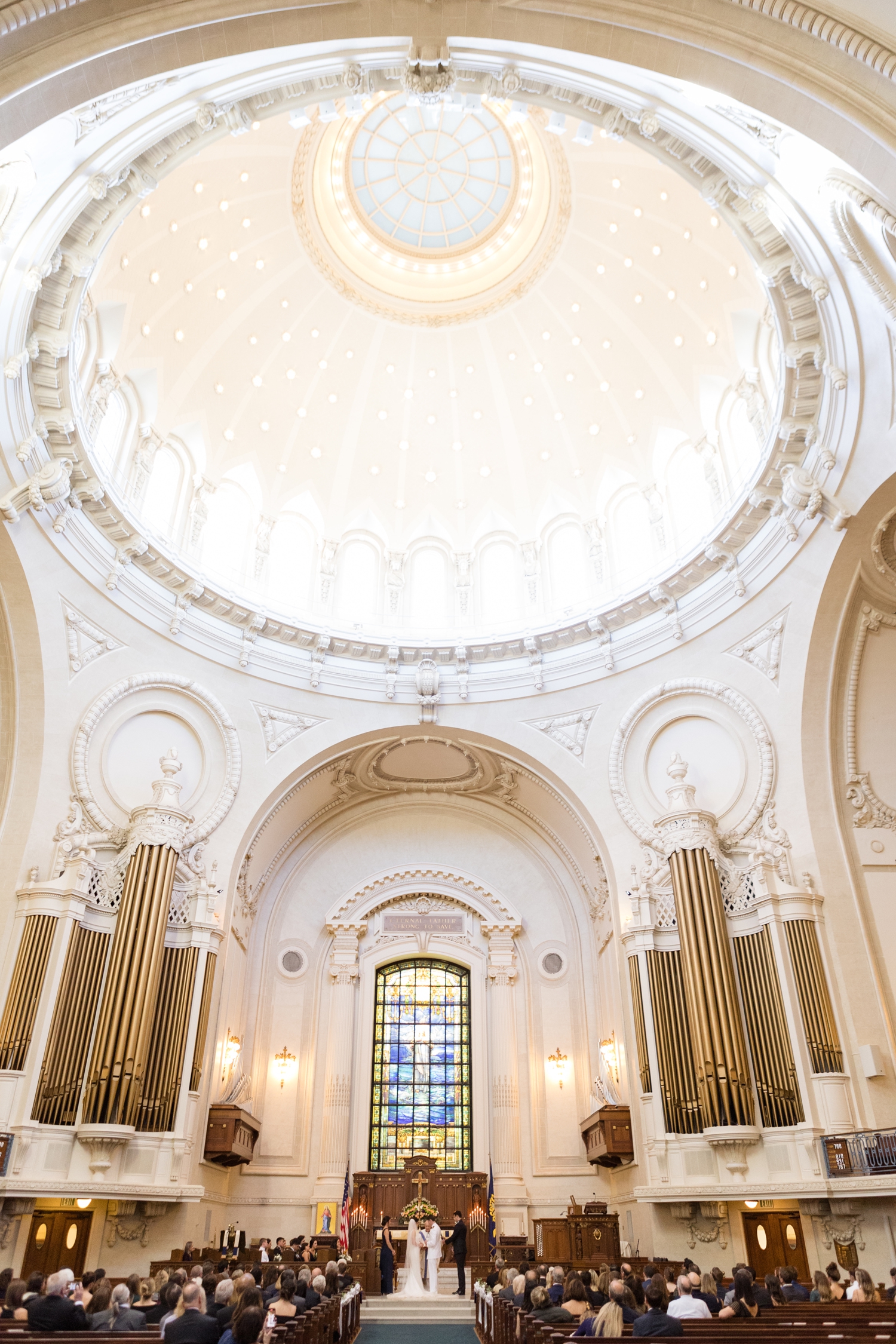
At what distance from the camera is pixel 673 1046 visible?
17.2 metres

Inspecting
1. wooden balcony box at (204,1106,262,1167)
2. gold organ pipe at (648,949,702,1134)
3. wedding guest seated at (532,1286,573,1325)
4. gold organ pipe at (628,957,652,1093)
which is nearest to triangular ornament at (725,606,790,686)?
gold organ pipe at (648,949,702,1134)

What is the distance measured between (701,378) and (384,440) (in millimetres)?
8477

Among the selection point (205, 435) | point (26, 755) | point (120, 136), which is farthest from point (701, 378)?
point (26, 755)

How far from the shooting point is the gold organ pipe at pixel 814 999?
1552 cm

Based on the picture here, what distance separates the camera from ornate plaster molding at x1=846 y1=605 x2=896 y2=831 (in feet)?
57.1

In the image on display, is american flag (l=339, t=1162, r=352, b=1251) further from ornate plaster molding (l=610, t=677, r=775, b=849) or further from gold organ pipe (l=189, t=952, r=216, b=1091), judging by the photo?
ornate plaster molding (l=610, t=677, r=775, b=849)

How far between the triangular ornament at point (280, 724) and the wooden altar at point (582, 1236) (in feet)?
38.1

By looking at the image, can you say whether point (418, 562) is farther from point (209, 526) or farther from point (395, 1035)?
point (395, 1035)

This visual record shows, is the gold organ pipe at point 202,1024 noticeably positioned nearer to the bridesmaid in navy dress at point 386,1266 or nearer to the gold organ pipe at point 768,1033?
the bridesmaid in navy dress at point 386,1266

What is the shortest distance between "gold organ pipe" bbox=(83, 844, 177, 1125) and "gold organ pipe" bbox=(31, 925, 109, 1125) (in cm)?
20

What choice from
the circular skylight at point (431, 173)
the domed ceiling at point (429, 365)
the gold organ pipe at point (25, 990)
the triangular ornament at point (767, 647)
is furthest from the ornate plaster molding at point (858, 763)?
the gold organ pipe at point (25, 990)

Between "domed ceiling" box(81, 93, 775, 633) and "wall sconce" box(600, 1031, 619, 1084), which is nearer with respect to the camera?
"wall sconce" box(600, 1031, 619, 1084)

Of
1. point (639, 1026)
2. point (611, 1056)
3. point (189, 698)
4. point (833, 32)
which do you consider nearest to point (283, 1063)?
point (611, 1056)

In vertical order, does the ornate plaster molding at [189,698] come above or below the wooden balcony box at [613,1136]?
above
